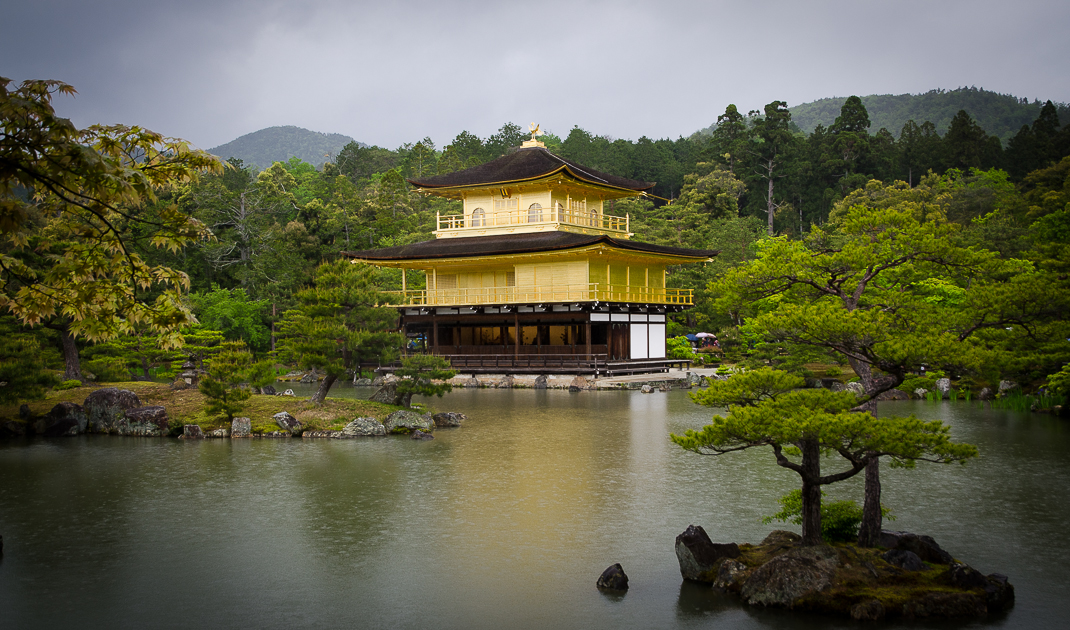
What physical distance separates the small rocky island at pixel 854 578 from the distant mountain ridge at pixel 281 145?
173 metres

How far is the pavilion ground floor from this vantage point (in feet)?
105

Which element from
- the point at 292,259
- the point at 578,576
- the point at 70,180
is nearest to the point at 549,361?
the point at 292,259

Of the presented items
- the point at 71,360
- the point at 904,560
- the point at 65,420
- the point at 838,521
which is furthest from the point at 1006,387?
the point at 71,360

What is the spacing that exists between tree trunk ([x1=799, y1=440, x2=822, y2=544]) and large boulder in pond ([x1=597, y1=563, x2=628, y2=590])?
1.84 meters

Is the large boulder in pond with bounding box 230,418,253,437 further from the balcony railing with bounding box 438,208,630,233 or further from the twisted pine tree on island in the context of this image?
the balcony railing with bounding box 438,208,630,233

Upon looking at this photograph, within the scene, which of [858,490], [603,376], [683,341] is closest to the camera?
[858,490]

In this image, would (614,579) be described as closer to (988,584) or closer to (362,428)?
(988,584)

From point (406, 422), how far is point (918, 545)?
12281 millimetres

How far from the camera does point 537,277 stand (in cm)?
3372

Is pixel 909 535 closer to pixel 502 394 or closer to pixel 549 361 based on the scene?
pixel 502 394

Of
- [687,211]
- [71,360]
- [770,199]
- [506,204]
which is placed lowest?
[71,360]

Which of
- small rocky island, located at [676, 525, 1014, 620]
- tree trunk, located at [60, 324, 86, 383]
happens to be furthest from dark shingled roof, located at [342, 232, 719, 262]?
small rocky island, located at [676, 525, 1014, 620]

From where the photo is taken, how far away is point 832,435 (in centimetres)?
729

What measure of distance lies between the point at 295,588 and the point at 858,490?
8341 millimetres
